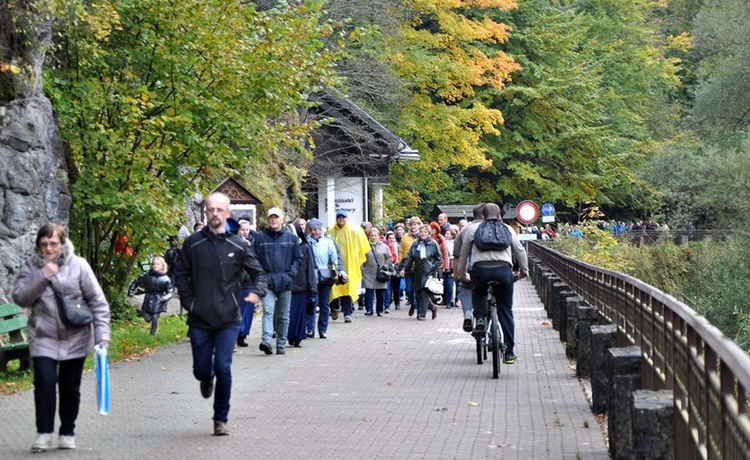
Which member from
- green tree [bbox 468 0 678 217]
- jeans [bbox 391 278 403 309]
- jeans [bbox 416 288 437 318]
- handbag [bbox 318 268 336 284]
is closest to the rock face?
handbag [bbox 318 268 336 284]

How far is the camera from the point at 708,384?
5711mm

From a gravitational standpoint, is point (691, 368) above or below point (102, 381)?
above

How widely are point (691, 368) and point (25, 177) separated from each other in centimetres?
1243

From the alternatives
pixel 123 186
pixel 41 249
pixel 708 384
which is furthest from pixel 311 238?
pixel 708 384

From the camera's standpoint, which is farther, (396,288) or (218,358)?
(396,288)

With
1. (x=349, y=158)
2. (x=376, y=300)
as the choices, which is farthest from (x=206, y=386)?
(x=349, y=158)

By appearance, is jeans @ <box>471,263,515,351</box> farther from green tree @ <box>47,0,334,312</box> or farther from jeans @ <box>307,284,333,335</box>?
green tree @ <box>47,0,334,312</box>

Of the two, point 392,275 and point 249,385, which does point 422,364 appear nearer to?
point 249,385

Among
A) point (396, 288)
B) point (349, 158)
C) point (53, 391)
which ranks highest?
point (349, 158)

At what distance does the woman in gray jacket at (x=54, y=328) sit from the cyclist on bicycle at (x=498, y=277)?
5942 mm

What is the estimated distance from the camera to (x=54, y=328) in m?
A: 9.19

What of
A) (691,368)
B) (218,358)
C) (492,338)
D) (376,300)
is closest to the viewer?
(691,368)

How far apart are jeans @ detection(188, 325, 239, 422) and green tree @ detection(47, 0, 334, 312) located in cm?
810

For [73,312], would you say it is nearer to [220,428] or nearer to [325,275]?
[220,428]
